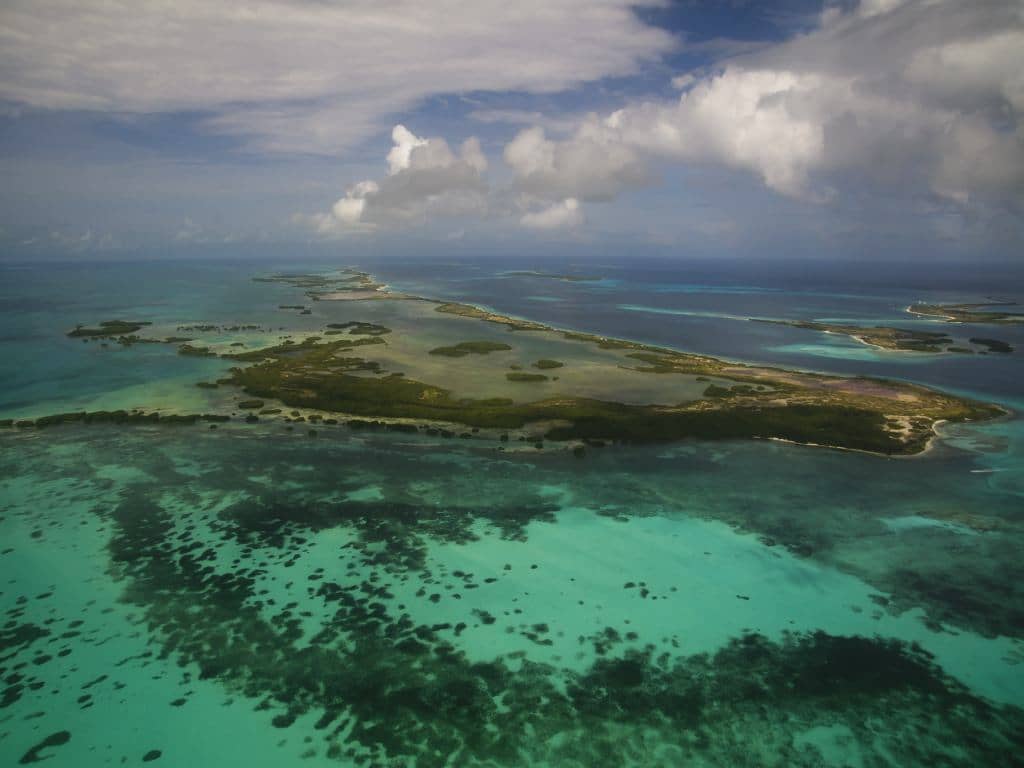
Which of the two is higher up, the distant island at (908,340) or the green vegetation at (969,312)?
the green vegetation at (969,312)

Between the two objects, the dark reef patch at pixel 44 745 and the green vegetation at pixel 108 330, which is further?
the green vegetation at pixel 108 330

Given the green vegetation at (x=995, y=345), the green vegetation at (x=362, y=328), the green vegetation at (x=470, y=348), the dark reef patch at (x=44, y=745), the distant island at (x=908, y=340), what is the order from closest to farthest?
the dark reef patch at (x=44, y=745) < the green vegetation at (x=470, y=348) < the green vegetation at (x=995, y=345) < the distant island at (x=908, y=340) < the green vegetation at (x=362, y=328)

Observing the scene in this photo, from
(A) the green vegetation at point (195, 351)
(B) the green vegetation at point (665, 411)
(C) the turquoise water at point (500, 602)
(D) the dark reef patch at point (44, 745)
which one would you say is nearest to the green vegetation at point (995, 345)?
(B) the green vegetation at point (665, 411)

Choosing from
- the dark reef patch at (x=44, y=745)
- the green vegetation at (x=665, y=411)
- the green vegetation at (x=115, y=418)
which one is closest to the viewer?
the dark reef patch at (x=44, y=745)

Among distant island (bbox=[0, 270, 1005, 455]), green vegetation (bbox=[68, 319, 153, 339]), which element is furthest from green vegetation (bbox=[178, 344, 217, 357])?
green vegetation (bbox=[68, 319, 153, 339])

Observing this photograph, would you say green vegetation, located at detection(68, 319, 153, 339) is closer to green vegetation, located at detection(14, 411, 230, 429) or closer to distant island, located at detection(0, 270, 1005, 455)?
distant island, located at detection(0, 270, 1005, 455)

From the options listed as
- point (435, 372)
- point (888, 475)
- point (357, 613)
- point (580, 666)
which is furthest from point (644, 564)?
point (435, 372)

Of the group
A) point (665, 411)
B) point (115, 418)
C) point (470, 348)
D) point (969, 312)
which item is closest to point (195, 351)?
point (115, 418)

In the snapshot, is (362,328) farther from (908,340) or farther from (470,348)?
(908,340)

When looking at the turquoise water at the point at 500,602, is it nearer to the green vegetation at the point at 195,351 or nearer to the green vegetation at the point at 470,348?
the green vegetation at the point at 195,351
